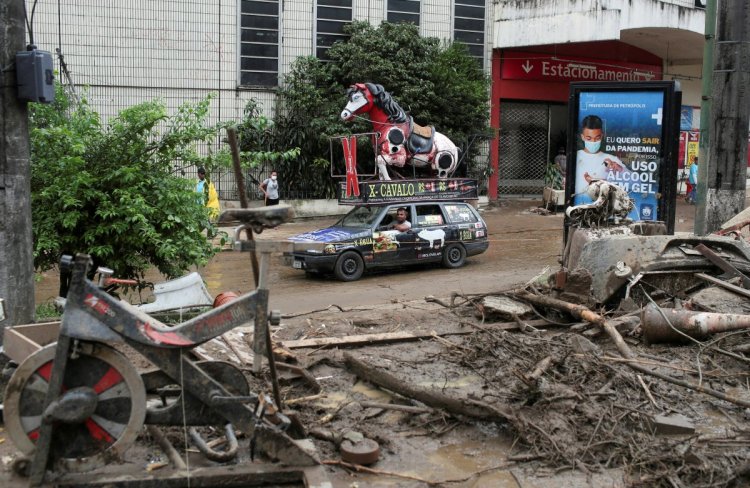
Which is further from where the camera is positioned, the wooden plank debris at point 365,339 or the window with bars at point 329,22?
the window with bars at point 329,22

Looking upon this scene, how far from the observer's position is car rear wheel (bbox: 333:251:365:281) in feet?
42.6

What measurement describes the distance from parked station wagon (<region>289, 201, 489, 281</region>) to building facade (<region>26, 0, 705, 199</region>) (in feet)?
25.2

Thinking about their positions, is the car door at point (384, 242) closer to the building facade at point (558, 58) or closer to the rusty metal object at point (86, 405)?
the rusty metal object at point (86, 405)

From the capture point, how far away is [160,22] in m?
19.9

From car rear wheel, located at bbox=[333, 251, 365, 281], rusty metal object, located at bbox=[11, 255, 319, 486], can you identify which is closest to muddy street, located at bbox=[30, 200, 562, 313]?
car rear wheel, located at bbox=[333, 251, 365, 281]

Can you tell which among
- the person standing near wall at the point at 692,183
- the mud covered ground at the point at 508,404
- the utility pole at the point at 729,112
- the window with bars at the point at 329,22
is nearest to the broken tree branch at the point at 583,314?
the mud covered ground at the point at 508,404

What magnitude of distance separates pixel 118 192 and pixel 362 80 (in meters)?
13.5

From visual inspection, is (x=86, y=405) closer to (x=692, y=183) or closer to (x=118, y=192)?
(x=118, y=192)

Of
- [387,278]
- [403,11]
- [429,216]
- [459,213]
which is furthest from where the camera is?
[403,11]

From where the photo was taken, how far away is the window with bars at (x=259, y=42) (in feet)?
69.1

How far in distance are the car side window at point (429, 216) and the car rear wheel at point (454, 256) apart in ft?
1.72

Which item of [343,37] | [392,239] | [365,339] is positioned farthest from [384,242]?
[343,37]

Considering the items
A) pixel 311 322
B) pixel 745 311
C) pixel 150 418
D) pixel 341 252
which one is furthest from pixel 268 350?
pixel 341 252

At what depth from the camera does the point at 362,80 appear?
21.1 m
